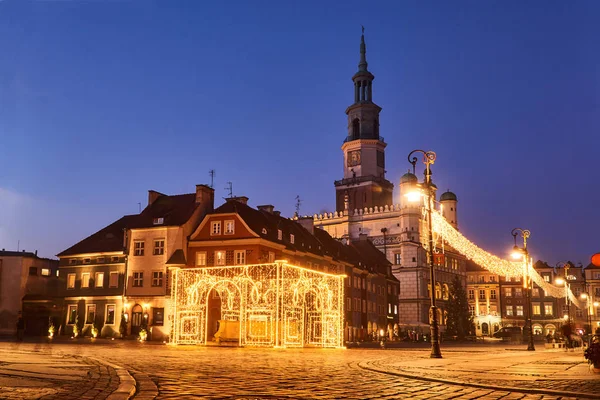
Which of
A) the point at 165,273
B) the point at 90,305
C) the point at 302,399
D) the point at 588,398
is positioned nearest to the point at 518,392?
the point at 588,398

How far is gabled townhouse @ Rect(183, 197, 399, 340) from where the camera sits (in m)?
52.1

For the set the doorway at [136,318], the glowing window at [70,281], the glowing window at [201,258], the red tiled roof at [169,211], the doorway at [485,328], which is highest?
the red tiled roof at [169,211]

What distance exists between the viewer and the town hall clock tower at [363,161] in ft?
356

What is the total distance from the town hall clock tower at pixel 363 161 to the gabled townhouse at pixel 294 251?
29463 mm

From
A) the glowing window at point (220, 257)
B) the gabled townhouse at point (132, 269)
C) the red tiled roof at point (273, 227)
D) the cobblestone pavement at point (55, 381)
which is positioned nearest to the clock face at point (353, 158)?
the red tiled roof at point (273, 227)

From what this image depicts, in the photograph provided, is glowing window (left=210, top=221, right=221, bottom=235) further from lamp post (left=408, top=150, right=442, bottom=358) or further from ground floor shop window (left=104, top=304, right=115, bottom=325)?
lamp post (left=408, top=150, right=442, bottom=358)

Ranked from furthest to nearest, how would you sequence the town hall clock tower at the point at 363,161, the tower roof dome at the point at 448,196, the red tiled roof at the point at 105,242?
1. the tower roof dome at the point at 448,196
2. the town hall clock tower at the point at 363,161
3. the red tiled roof at the point at 105,242

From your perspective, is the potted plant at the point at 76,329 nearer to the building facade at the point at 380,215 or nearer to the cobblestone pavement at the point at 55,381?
the cobblestone pavement at the point at 55,381

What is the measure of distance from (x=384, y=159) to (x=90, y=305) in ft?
220

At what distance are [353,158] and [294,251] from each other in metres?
56.3

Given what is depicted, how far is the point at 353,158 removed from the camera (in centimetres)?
11062

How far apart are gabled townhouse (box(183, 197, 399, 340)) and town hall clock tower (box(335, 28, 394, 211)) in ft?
96.7

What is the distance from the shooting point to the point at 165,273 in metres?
53.5

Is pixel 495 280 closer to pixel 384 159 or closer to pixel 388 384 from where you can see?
pixel 384 159
